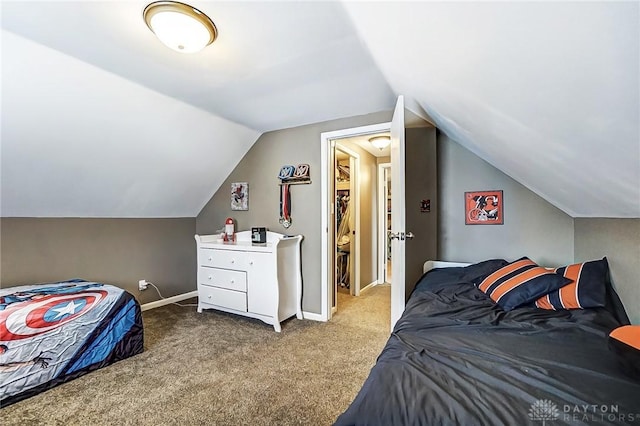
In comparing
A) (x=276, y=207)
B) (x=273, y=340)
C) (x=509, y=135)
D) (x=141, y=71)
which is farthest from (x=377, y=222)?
(x=141, y=71)

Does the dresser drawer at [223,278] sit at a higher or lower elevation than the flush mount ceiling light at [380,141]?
lower

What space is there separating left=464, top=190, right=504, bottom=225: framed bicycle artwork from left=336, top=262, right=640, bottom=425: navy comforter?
111 cm

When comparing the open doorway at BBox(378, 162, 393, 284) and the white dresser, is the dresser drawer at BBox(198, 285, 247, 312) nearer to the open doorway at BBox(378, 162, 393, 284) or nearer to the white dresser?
the white dresser

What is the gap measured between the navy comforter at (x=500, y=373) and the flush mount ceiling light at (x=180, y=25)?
5.82 ft

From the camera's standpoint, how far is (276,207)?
11.3 feet

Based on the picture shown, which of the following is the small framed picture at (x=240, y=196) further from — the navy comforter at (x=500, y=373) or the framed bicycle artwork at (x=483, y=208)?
the navy comforter at (x=500, y=373)

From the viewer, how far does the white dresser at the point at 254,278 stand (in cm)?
288

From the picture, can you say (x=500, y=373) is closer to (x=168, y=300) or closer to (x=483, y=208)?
(x=483, y=208)

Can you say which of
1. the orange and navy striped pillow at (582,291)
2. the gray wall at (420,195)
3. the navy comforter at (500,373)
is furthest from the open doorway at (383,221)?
the navy comforter at (500,373)

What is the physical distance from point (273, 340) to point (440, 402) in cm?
198

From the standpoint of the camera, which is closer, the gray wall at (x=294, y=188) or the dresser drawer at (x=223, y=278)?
the dresser drawer at (x=223, y=278)

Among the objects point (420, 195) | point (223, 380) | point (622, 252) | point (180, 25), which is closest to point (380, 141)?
point (420, 195)

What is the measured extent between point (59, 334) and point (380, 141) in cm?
352

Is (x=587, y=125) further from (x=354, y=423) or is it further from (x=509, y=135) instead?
(x=354, y=423)
